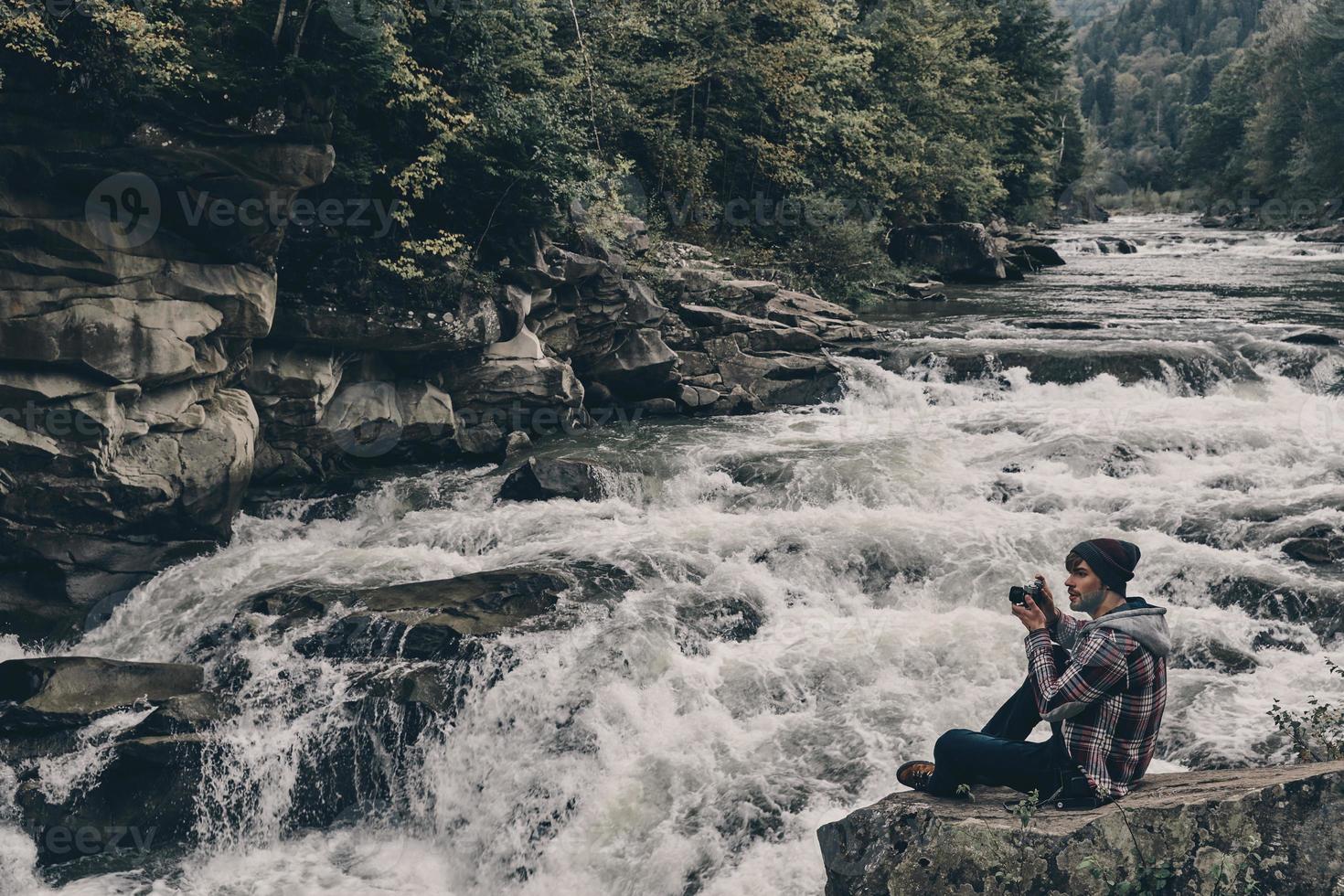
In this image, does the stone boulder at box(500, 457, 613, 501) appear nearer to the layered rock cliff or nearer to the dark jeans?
the layered rock cliff

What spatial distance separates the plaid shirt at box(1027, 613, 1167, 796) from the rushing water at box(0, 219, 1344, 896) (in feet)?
9.88

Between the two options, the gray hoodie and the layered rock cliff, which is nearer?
the gray hoodie

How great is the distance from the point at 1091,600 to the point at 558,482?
10.3m

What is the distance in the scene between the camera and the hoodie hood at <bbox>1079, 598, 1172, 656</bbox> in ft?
18.1

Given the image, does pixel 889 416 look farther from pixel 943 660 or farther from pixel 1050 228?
pixel 1050 228

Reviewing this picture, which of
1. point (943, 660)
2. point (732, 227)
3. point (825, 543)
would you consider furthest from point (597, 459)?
point (732, 227)

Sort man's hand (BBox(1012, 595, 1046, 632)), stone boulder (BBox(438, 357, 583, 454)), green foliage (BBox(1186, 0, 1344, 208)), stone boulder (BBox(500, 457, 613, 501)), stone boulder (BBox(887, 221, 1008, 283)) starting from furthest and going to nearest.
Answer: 1. green foliage (BBox(1186, 0, 1344, 208))
2. stone boulder (BBox(887, 221, 1008, 283))
3. stone boulder (BBox(438, 357, 583, 454))
4. stone boulder (BBox(500, 457, 613, 501))
5. man's hand (BBox(1012, 595, 1046, 632))

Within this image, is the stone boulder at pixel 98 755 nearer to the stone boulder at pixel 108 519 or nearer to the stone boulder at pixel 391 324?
the stone boulder at pixel 108 519

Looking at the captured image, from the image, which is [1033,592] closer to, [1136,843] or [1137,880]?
[1136,843]

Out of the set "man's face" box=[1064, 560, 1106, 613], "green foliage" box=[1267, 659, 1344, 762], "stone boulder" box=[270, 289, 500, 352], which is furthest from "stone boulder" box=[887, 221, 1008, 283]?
"man's face" box=[1064, 560, 1106, 613]

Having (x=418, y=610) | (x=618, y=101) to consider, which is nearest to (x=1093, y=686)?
(x=418, y=610)

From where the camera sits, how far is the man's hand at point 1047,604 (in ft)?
19.3

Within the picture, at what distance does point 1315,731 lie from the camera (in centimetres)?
823

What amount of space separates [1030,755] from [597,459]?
35.4 feet
